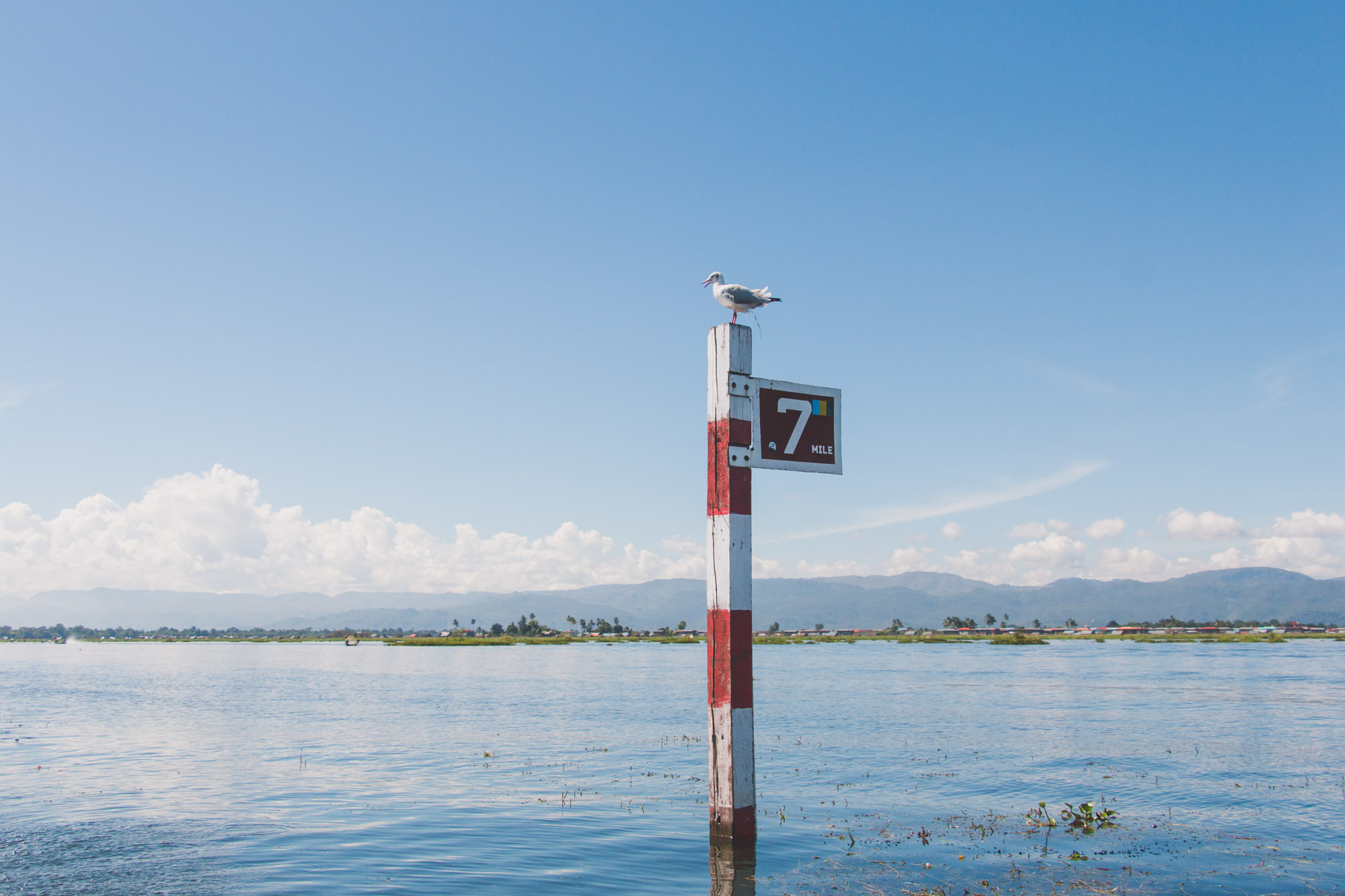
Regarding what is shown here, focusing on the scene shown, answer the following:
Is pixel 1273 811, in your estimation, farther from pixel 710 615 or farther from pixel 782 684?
pixel 782 684

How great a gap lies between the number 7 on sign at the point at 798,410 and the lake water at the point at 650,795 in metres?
6.19

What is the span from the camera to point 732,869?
40.5 feet

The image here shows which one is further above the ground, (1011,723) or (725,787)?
(725,787)

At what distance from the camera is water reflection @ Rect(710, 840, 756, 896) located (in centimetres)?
1173

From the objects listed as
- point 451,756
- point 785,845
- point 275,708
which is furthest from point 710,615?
point 275,708

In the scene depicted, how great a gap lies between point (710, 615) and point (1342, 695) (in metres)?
56.0

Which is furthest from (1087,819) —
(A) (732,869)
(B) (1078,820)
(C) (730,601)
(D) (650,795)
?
(C) (730,601)

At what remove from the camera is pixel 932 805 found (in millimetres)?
18719

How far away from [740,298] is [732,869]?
8309 millimetres

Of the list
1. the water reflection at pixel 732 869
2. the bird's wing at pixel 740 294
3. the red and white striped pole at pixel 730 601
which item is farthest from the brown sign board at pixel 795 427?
the water reflection at pixel 732 869

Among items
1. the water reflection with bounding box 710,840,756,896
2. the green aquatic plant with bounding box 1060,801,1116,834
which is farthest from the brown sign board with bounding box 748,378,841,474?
the green aquatic plant with bounding box 1060,801,1116,834

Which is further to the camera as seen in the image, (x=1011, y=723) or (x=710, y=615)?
(x=1011, y=723)

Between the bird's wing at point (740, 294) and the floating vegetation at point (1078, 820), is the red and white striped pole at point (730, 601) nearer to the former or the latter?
the bird's wing at point (740, 294)

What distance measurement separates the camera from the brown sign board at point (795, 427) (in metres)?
12.0
